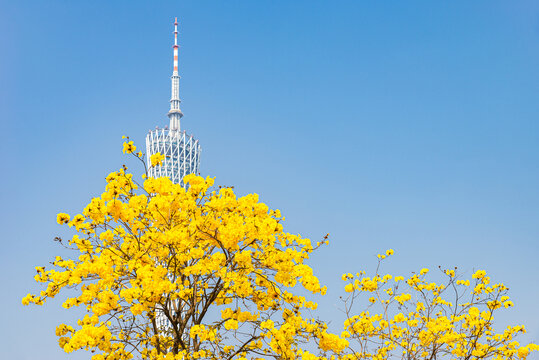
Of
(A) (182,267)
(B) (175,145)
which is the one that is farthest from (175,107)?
(A) (182,267)

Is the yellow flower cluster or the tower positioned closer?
the yellow flower cluster

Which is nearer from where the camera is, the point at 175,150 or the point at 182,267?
the point at 182,267

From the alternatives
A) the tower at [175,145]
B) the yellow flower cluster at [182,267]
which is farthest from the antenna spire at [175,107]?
the yellow flower cluster at [182,267]

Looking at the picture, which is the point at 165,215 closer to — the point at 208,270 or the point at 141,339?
the point at 208,270

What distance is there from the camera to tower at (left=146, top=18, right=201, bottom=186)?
10262 centimetres

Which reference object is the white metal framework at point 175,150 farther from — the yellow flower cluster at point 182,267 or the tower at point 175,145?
the yellow flower cluster at point 182,267

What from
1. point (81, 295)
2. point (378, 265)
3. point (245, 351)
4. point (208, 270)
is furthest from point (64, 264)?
point (378, 265)

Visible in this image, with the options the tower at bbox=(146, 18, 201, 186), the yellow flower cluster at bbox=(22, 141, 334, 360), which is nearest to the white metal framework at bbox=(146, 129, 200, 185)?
the tower at bbox=(146, 18, 201, 186)

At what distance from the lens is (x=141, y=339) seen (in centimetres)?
905

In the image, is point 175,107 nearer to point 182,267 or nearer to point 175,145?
point 175,145

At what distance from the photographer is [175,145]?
10375cm

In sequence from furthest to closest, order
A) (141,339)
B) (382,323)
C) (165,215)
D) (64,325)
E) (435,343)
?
(382,323), (435,343), (141,339), (165,215), (64,325)

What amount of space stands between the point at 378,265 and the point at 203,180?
16.8 feet

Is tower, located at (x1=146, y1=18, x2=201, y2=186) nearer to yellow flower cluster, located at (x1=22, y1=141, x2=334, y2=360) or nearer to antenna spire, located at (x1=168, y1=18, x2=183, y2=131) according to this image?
antenna spire, located at (x1=168, y1=18, x2=183, y2=131)
